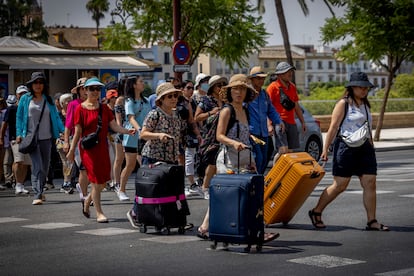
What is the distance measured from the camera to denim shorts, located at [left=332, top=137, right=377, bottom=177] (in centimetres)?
1128

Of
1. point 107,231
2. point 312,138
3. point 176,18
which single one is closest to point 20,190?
point 107,231

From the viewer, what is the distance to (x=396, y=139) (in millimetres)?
35000

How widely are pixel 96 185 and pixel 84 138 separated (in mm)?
549

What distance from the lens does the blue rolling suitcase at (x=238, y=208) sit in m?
9.62

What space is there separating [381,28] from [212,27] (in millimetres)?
7097

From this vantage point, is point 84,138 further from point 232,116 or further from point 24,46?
point 24,46

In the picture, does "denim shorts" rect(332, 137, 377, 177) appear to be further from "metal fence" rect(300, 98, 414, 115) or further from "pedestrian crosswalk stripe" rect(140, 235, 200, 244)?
"metal fence" rect(300, 98, 414, 115)

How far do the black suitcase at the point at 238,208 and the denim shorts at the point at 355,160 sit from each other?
6.09 ft

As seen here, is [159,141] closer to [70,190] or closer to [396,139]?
[70,190]

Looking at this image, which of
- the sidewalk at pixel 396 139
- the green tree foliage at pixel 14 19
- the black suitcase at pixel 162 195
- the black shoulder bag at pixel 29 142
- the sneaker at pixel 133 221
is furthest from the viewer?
the green tree foliage at pixel 14 19

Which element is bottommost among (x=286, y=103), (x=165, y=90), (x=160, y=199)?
(x=160, y=199)

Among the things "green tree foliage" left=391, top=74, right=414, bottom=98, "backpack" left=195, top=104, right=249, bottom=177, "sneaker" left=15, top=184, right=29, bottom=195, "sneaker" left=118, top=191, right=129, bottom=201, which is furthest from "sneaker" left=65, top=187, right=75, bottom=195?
"green tree foliage" left=391, top=74, right=414, bottom=98

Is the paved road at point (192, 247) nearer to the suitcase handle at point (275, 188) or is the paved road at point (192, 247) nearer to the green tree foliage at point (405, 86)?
the suitcase handle at point (275, 188)

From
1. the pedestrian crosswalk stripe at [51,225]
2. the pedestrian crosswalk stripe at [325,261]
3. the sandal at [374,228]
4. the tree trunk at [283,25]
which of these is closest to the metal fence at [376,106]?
the tree trunk at [283,25]
